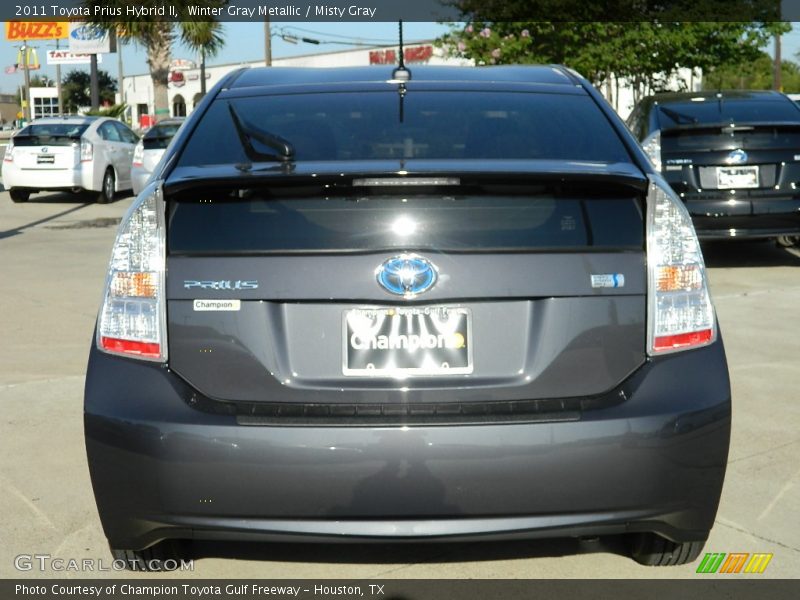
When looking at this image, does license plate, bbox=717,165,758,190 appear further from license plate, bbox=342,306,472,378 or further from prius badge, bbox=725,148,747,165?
license plate, bbox=342,306,472,378

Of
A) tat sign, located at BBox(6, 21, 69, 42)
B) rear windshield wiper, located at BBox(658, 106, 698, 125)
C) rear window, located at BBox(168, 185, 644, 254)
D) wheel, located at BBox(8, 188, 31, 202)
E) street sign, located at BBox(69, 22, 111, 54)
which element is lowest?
wheel, located at BBox(8, 188, 31, 202)

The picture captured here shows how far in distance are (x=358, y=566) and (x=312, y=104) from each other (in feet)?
5.01

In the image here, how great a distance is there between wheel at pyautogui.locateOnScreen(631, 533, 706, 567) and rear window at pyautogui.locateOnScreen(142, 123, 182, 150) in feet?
57.7

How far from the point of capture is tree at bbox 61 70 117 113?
116m

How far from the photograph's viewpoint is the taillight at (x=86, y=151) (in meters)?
20.2

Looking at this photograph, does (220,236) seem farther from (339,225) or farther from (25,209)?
(25,209)

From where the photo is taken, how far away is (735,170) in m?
10.5

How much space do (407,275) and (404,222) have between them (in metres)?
0.15

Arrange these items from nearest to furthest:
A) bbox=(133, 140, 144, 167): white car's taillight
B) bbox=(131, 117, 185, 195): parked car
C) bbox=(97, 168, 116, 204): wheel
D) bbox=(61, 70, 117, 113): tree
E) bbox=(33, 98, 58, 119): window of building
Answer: bbox=(131, 117, 185, 195): parked car, bbox=(133, 140, 144, 167): white car's taillight, bbox=(97, 168, 116, 204): wheel, bbox=(61, 70, 117, 113): tree, bbox=(33, 98, 58, 119): window of building

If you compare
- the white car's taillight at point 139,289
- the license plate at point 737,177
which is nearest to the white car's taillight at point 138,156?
the license plate at point 737,177

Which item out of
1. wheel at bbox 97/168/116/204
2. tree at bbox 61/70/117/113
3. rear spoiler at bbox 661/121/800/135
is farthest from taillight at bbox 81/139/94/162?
tree at bbox 61/70/117/113

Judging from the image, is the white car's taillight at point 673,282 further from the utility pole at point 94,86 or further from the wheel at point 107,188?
the utility pole at point 94,86

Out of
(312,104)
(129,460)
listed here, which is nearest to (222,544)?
(129,460)

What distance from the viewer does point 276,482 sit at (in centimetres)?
304
